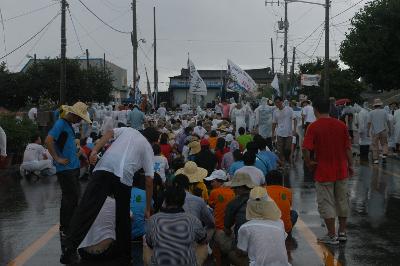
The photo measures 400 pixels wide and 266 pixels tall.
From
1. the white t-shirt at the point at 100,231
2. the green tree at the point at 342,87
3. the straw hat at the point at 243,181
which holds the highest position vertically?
the green tree at the point at 342,87

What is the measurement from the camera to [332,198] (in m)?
8.63

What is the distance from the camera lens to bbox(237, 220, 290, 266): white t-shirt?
5.62 metres

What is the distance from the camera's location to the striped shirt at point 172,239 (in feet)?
18.7

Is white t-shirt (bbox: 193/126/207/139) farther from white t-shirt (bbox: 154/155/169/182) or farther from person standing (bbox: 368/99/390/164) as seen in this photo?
white t-shirt (bbox: 154/155/169/182)

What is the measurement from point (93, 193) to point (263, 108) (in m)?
12.3

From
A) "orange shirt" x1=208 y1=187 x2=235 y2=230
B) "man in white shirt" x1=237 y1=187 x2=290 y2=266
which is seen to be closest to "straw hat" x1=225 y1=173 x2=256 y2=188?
"orange shirt" x1=208 y1=187 x2=235 y2=230

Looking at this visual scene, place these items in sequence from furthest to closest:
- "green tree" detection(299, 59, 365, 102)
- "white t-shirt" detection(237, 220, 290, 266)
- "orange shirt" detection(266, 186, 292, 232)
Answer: "green tree" detection(299, 59, 365, 102) < "orange shirt" detection(266, 186, 292, 232) < "white t-shirt" detection(237, 220, 290, 266)

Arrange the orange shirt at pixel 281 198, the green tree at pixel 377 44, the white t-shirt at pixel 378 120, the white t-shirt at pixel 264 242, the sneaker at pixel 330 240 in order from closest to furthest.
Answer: the white t-shirt at pixel 264 242 < the orange shirt at pixel 281 198 < the sneaker at pixel 330 240 < the white t-shirt at pixel 378 120 < the green tree at pixel 377 44

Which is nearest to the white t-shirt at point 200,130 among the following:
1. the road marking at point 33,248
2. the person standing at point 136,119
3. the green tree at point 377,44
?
the person standing at point 136,119

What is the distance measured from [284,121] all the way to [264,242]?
39.8 ft

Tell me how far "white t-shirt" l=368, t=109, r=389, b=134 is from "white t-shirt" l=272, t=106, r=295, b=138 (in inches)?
111

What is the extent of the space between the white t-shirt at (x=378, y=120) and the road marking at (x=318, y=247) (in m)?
9.81

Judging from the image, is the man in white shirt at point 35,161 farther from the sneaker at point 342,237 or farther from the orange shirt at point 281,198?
the orange shirt at point 281,198

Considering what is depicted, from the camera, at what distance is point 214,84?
76812 millimetres
